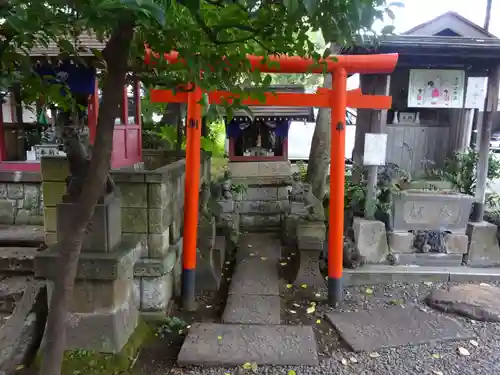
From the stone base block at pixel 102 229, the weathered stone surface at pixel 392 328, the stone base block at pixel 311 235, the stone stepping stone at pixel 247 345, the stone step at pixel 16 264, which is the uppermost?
the stone base block at pixel 102 229

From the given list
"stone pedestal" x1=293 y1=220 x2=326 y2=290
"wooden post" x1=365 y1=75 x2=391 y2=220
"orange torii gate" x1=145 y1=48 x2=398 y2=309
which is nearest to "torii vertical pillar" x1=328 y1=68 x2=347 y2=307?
"orange torii gate" x1=145 y1=48 x2=398 y2=309

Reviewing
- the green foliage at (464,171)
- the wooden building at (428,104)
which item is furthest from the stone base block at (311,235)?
the green foliage at (464,171)

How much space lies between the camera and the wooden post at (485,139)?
6258 mm

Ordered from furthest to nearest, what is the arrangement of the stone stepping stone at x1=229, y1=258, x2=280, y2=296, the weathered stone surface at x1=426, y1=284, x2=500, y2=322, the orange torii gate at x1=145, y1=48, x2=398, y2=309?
the stone stepping stone at x1=229, y1=258, x2=280, y2=296 < the orange torii gate at x1=145, y1=48, x2=398, y2=309 < the weathered stone surface at x1=426, y1=284, x2=500, y2=322

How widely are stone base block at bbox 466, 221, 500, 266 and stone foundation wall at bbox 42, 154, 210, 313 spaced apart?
4557 millimetres

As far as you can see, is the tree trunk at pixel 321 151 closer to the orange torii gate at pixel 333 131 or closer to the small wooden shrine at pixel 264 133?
the small wooden shrine at pixel 264 133

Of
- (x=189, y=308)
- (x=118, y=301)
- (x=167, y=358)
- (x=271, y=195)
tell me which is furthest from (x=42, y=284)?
(x=271, y=195)

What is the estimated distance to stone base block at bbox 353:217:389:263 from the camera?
6105mm

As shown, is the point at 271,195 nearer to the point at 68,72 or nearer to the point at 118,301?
the point at 68,72

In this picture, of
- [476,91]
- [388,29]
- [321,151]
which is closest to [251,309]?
[388,29]

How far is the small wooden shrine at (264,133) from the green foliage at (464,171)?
9.45 ft

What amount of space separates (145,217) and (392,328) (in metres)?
2.91

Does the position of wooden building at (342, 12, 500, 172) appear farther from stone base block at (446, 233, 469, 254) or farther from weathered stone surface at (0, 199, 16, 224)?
weathered stone surface at (0, 199, 16, 224)

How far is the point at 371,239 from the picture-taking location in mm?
6117
